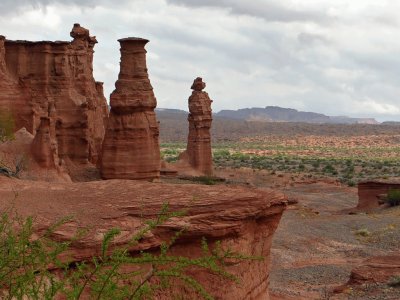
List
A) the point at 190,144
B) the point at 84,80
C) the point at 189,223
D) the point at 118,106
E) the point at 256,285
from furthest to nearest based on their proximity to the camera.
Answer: the point at 190,144
the point at 84,80
the point at 118,106
the point at 256,285
the point at 189,223

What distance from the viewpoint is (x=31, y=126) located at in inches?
1334

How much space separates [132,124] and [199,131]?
767 inches

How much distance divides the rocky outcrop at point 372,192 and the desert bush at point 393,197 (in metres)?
1.41

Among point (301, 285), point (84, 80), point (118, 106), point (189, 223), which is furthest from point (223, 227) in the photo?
point (84, 80)

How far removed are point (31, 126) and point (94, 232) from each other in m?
24.5

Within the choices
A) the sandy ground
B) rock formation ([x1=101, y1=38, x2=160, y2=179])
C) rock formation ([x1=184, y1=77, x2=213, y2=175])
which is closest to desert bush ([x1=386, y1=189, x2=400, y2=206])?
the sandy ground

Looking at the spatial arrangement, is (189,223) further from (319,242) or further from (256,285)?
(319,242)

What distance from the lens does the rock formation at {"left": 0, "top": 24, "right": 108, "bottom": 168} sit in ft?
110

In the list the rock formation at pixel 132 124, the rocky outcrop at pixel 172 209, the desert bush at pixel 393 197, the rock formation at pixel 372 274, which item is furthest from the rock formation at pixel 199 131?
the rocky outcrop at pixel 172 209

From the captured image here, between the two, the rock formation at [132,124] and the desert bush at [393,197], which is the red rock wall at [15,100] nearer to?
the rock formation at [132,124]

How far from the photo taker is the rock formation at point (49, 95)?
3366 cm

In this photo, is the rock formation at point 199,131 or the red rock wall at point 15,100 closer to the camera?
the red rock wall at point 15,100

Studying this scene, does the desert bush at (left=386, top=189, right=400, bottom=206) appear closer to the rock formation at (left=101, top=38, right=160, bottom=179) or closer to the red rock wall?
the rock formation at (left=101, top=38, right=160, bottom=179)

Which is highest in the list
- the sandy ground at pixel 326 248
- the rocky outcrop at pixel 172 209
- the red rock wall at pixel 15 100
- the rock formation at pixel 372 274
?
the red rock wall at pixel 15 100
